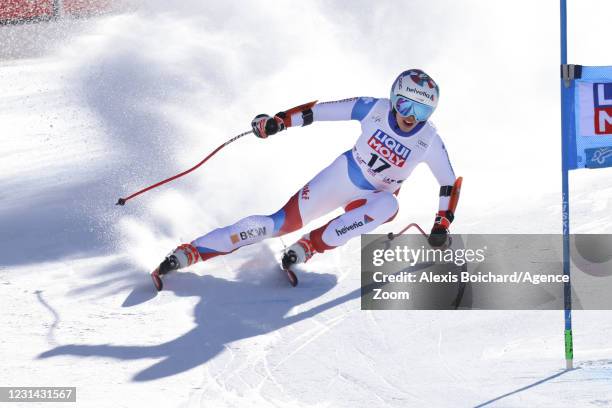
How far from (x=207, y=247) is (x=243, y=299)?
0.47m

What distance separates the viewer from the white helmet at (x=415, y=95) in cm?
692

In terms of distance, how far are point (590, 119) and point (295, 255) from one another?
2084mm

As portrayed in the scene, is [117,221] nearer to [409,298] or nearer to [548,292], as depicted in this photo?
[409,298]

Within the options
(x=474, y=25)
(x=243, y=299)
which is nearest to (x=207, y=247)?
(x=243, y=299)

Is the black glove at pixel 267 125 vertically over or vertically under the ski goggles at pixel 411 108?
under

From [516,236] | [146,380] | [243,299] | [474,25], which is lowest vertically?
[146,380]

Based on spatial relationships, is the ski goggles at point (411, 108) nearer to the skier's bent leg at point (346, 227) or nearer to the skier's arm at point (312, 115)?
the skier's arm at point (312, 115)

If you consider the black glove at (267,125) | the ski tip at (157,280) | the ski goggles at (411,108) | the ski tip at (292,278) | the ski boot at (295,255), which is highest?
the ski goggles at (411,108)

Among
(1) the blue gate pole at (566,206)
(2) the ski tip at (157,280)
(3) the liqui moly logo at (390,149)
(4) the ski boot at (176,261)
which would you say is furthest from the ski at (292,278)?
(1) the blue gate pole at (566,206)

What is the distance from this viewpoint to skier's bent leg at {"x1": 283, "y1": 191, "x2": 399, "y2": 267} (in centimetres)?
705

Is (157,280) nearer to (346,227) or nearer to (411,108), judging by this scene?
(346,227)

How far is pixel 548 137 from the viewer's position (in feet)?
35.2

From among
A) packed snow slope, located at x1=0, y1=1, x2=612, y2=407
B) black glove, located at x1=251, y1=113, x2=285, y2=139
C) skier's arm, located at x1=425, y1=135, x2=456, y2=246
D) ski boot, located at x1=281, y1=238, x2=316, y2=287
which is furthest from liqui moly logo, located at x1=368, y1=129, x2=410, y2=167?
packed snow slope, located at x1=0, y1=1, x2=612, y2=407

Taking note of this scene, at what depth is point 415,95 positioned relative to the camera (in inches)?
272
